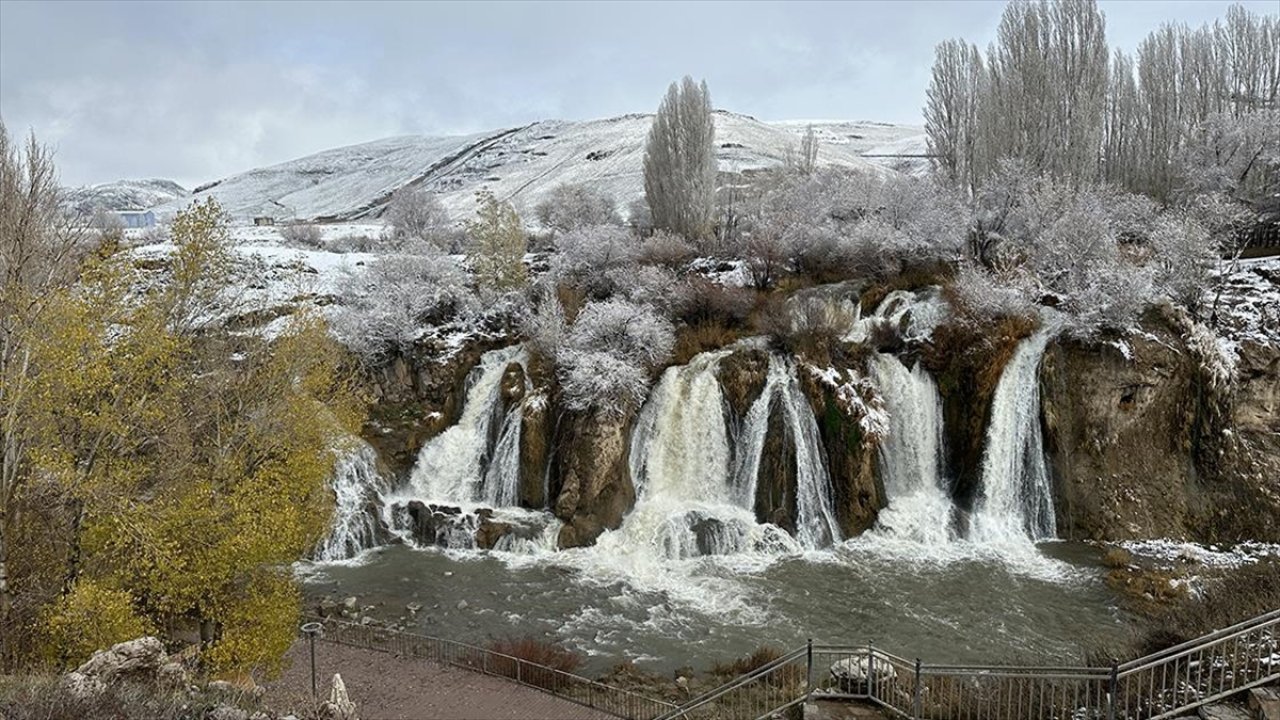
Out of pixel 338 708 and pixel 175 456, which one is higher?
pixel 175 456

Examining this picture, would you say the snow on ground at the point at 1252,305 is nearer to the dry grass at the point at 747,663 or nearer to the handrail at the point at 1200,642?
the handrail at the point at 1200,642

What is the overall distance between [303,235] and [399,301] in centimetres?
3335

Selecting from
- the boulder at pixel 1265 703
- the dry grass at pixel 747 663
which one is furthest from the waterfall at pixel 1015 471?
the boulder at pixel 1265 703

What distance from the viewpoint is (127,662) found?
372 inches

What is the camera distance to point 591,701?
14.0 meters

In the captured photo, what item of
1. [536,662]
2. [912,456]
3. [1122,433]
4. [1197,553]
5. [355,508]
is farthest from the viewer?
[912,456]

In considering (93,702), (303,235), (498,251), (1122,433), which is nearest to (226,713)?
(93,702)

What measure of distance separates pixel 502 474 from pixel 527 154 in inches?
4075

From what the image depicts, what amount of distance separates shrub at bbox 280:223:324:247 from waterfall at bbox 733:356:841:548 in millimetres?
43894

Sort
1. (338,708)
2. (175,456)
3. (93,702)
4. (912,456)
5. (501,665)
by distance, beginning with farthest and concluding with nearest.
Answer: (912,456)
(501,665)
(175,456)
(338,708)
(93,702)

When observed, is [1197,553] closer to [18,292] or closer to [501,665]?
[501,665]

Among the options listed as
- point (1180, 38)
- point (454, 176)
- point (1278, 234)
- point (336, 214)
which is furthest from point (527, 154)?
point (1278, 234)

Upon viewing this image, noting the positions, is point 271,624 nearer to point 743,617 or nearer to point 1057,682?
point 743,617

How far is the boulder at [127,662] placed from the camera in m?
9.12
